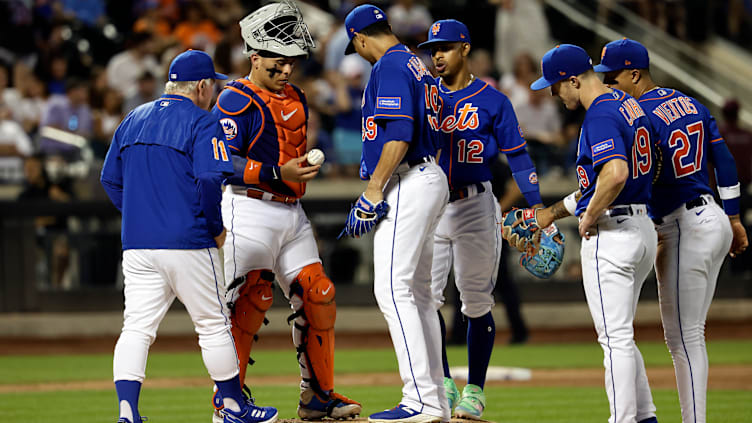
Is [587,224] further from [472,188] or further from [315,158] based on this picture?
[315,158]

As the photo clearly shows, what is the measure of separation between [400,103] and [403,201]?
1.75ft

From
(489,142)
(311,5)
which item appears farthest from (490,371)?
(311,5)

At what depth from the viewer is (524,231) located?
5.73m

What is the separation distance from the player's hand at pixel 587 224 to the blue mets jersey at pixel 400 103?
0.93 meters

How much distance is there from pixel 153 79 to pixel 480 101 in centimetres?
822

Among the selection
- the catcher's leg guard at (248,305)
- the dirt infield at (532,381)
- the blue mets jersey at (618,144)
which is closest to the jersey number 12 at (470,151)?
the blue mets jersey at (618,144)

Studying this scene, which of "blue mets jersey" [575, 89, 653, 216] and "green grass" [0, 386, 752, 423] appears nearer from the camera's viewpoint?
"blue mets jersey" [575, 89, 653, 216]

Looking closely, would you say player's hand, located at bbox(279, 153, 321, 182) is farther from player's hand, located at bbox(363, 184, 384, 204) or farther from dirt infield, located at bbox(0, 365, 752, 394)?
dirt infield, located at bbox(0, 365, 752, 394)

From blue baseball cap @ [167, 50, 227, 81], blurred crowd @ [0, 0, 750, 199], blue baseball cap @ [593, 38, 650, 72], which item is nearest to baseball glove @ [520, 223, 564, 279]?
blue baseball cap @ [593, 38, 650, 72]

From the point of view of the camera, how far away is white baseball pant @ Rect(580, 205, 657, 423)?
205 inches

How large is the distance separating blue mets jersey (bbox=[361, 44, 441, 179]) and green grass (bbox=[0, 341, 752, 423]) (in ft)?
7.93

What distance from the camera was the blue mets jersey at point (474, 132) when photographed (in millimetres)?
6238

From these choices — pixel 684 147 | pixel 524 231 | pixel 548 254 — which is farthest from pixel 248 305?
pixel 684 147

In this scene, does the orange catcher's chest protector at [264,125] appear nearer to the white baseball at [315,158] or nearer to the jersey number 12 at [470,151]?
the white baseball at [315,158]
